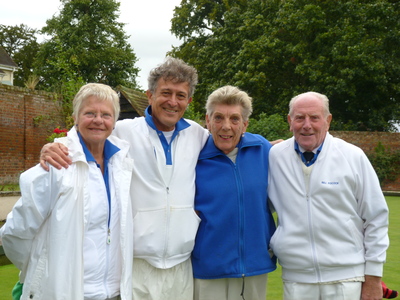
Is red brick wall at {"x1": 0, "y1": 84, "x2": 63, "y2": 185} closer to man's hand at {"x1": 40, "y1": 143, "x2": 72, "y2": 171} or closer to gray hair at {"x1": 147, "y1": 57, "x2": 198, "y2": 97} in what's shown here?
gray hair at {"x1": 147, "y1": 57, "x2": 198, "y2": 97}

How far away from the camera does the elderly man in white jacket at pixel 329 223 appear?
307cm

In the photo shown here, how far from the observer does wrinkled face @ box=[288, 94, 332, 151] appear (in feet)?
10.5

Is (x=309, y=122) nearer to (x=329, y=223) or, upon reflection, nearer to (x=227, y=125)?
(x=227, y=125)

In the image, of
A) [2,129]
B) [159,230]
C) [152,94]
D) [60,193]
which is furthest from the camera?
[2,129]

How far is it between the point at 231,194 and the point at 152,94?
950 mm

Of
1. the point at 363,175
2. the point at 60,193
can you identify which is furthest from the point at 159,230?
the point at 363,175

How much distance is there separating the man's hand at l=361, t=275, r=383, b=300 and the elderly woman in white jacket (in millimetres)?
1586

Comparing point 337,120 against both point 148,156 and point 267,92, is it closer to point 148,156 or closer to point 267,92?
point 267,92

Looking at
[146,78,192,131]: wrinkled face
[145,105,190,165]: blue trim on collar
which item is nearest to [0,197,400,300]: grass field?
[145,105,190,165]: blue trim on collar

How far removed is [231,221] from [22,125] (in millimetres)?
13662

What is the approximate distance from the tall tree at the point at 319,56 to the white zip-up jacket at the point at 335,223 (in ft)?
61.7

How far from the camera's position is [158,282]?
3143 millimetres

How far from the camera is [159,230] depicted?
10.2ft

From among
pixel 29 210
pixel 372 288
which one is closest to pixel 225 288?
pixel 372 288
